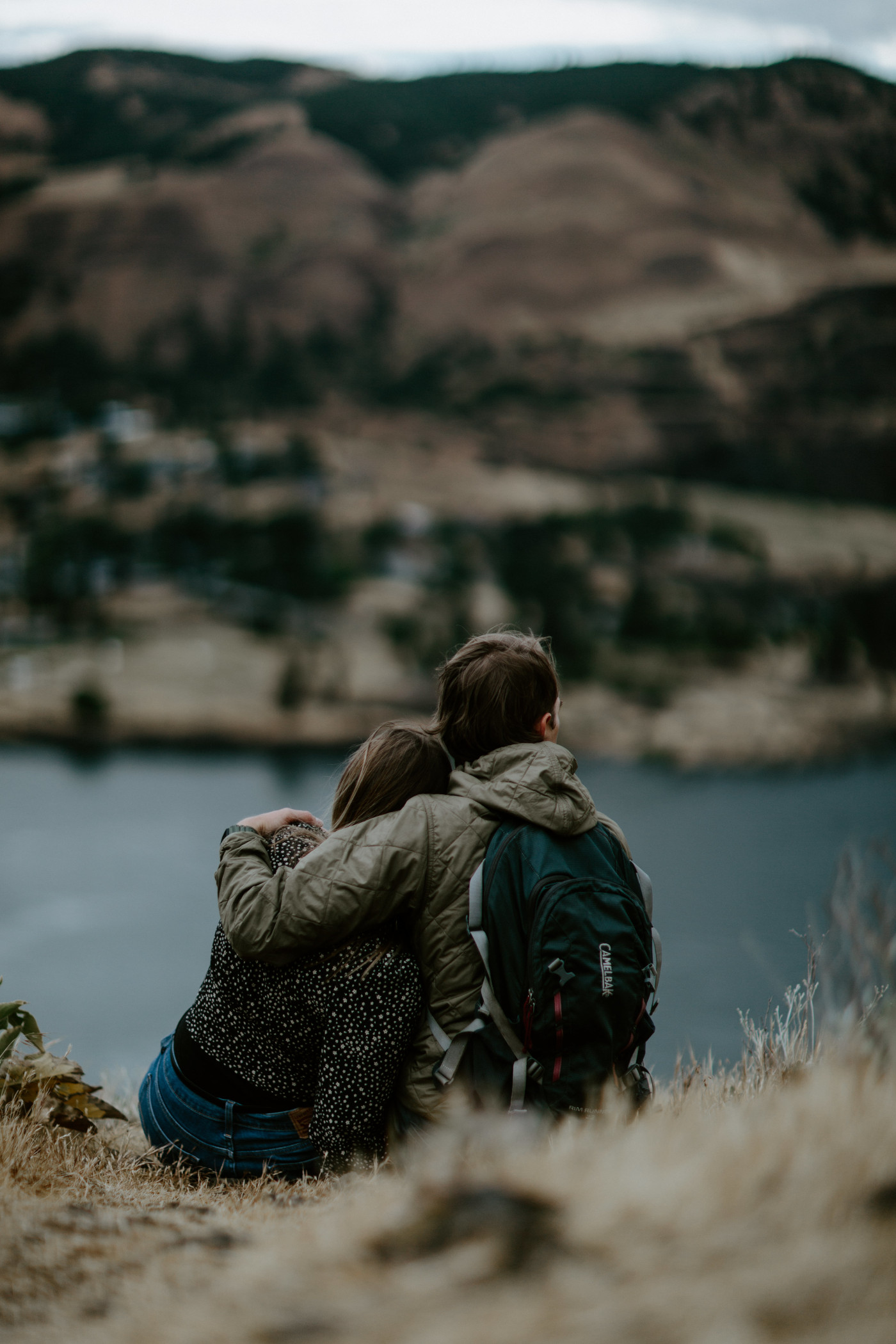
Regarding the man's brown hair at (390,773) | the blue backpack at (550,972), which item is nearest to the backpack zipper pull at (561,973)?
the blue backpack at (550,972)

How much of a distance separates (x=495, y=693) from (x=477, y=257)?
56.0 meters

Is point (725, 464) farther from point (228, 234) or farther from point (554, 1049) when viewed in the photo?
point (554, 1049)

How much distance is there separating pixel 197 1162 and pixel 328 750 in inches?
1152

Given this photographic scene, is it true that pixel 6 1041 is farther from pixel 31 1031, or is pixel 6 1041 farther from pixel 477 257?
pixel 477 257

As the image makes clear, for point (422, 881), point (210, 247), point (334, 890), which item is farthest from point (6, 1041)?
point (210, 247)

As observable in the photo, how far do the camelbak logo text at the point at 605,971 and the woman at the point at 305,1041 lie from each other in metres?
0.39

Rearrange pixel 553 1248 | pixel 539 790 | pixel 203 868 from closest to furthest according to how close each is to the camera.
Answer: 1. pixel 553 1248
2. pixel 539 790
3. pixel 203 868

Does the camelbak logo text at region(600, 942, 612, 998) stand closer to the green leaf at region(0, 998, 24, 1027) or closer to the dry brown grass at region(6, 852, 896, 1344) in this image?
the dry brown grass at region(6, 852, 896, 1344)

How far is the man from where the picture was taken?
1809mm

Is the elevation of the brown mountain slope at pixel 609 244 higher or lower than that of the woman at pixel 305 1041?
higher

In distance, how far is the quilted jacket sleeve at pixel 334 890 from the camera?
1.80 metres

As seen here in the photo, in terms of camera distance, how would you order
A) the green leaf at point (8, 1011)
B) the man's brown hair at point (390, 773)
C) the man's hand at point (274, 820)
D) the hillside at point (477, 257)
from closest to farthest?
the man's brown hair at point (390, 773) → the man's hand at point (274, 820) → the green leaf at point (8, 1011) → the hillside at point (477, 257)

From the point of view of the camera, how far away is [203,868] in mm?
23281

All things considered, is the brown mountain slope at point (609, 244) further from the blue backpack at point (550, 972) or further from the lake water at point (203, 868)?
the blue backpack at point (550, 972)
